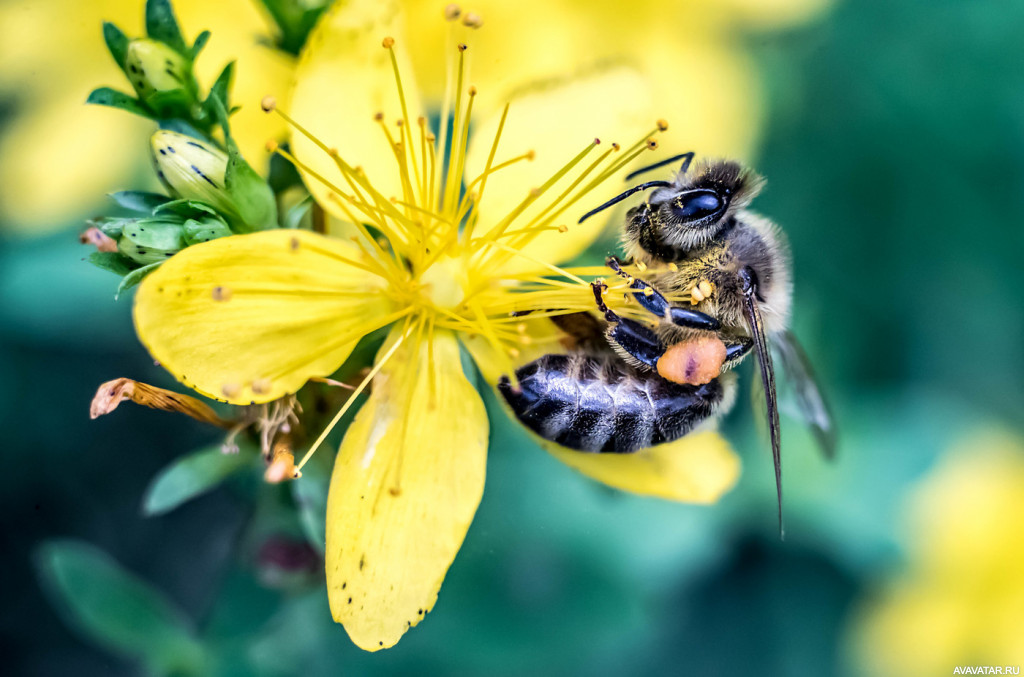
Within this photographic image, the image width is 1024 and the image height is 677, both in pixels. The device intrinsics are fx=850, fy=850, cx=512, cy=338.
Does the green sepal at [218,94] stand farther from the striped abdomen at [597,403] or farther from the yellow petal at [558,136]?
the striped abdomen at [597,403]

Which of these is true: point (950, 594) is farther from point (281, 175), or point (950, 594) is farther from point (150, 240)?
point (150, 240)

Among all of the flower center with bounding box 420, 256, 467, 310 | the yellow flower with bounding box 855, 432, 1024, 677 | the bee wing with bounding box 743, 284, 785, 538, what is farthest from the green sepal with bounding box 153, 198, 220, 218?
the yellow flower with bounding box 855, 432, 1024, 677

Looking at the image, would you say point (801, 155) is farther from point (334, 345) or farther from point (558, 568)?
point (334, 345)

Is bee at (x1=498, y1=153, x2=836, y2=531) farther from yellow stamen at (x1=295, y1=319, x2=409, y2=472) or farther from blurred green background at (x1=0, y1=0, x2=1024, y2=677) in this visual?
blurred green background at (x1=0, y1=0, x2=1024, y2=677)

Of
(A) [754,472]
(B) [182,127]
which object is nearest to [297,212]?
(B) [182,127]

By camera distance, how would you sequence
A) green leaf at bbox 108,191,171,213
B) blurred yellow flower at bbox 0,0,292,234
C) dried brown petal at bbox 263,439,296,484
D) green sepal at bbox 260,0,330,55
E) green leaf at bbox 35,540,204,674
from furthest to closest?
blurred yellow flower at bbox 0,0,292,234
green leaf at bbox 35,540,204,674
green sepal at bbox 260,0,330,55
green leaf at bbox 108,191,171,213
dried brown petal at bbox 263,439,296,484
